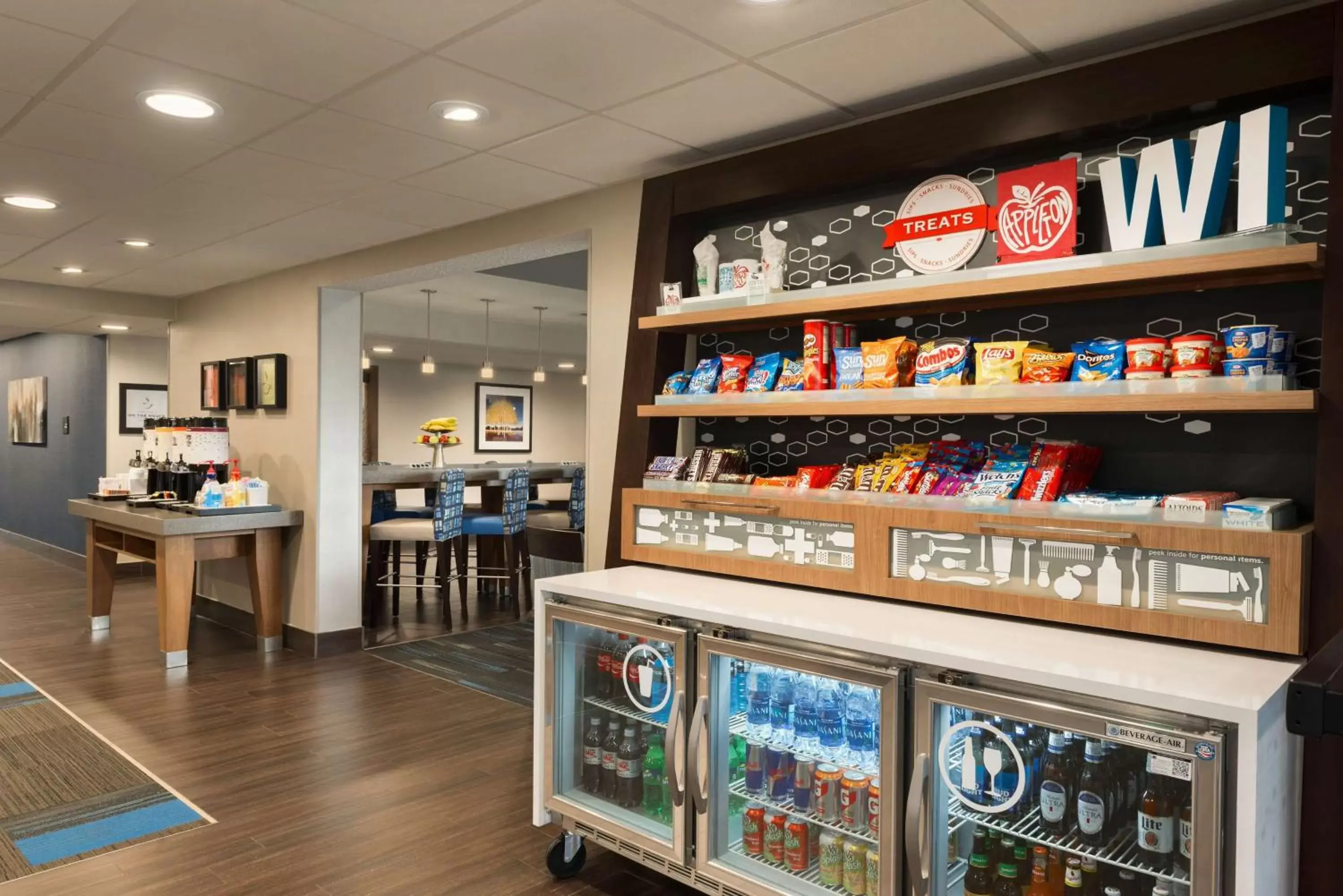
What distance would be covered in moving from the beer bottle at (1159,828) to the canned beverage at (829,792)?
72 centimetres

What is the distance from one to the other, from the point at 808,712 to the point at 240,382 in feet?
16.4

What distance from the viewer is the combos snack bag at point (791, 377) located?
9.49ft

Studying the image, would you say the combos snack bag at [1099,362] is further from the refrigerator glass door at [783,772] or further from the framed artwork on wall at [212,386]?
the framed artwork on wall at [212,386]

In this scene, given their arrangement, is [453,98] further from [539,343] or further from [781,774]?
[539,343]

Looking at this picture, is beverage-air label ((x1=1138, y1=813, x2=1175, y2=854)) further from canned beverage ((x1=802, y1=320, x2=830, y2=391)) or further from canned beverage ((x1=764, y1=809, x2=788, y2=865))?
canned beverage ((x1=802, y1=320, x2=830, y2=391))

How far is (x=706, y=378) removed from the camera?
124 inches

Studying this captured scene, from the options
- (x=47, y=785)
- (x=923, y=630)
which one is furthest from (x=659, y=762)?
(x=47, y=785)

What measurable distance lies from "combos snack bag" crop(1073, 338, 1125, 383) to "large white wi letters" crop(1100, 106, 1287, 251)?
25 centimetres

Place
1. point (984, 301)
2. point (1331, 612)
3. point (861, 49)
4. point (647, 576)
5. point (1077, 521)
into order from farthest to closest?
point (647, 576) → point (984, 301) → point (861, 49) → point (1077, 521) → point (1331, 612)

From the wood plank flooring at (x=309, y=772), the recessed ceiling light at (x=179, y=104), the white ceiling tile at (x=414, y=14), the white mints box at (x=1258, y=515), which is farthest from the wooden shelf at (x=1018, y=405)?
the recessed ceiling light at (x=179, y=104)

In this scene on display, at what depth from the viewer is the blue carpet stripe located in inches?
114

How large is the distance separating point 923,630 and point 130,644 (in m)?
5.33

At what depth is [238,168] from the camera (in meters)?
3.50

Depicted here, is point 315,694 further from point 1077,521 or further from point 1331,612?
point 1331,612
